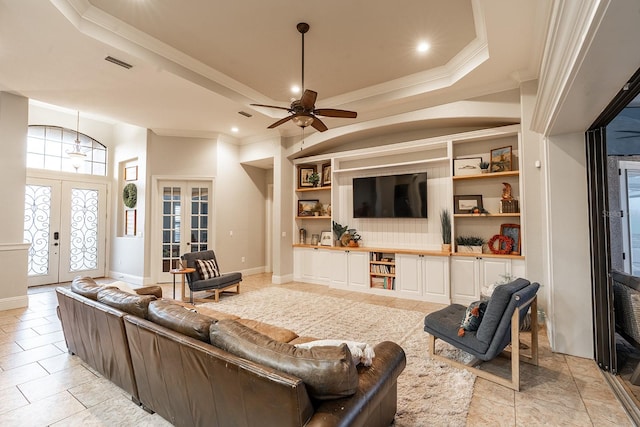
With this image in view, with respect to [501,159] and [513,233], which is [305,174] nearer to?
[501,159]

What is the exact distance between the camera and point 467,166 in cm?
475

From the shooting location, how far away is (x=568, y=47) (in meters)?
1.84

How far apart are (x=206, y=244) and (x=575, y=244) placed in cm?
631

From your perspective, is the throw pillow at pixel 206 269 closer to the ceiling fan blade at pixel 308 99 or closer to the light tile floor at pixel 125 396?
the light tile floor at pixel 125 396

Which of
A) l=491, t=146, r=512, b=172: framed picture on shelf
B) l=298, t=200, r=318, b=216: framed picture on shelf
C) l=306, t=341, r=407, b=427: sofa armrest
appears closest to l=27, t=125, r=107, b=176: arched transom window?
l=298, t=200, r=318, b=216: framed picture on shelf

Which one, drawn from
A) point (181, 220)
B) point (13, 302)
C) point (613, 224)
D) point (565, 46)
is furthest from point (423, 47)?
point (13, 302)

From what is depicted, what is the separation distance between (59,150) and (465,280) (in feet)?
27.8

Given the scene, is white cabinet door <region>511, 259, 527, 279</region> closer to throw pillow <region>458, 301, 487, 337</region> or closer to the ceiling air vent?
throw pillow <region>458, 301, 487, 337</region>

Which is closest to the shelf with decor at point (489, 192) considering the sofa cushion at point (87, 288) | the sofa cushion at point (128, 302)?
the sofa cushion at point (128, 302)

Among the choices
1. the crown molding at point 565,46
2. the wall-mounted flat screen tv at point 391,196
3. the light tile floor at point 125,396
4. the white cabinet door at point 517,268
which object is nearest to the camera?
the crown molding at point 565,46

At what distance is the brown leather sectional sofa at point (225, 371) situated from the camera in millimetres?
1265

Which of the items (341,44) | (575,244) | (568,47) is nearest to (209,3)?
(341,44)

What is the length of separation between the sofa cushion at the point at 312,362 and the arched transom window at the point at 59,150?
21.8ft

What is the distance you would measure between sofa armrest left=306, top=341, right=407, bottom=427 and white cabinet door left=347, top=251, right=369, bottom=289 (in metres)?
3.56
